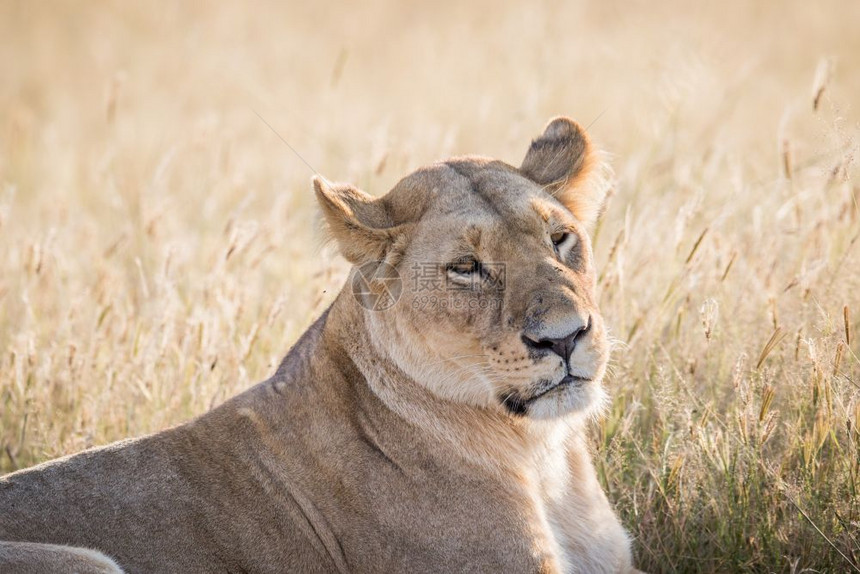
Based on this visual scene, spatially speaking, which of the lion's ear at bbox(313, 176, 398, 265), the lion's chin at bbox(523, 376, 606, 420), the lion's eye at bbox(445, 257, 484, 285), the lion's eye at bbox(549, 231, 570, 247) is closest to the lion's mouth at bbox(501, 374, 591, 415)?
the lion's chin at bbox(523, 376, 606, 420)

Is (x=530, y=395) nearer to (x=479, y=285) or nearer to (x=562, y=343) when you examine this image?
(x=562, y=343)

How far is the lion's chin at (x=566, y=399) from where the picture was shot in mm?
3691

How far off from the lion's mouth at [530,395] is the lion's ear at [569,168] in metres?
1.02

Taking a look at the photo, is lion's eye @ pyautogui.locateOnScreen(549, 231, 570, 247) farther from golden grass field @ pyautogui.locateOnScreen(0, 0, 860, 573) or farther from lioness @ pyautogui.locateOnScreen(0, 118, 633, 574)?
golden grass field @ pyautogui.locateOnScreen(0, 0, 860, 573)

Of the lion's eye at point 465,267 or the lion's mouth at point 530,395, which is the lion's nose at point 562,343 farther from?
the lion's eye at point 465,267

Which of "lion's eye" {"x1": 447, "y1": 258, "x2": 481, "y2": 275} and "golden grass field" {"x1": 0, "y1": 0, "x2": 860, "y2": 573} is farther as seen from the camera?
"golden grass field" {"x1": 0, "y1": 0, "x2": 860, "y2": 573}

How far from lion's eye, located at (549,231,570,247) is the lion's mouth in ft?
2.10

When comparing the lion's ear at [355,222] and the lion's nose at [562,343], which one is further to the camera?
the lion's ear at [355,222]

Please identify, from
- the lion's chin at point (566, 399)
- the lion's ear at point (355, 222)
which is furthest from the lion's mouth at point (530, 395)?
the lion's ear at point (355, 222)

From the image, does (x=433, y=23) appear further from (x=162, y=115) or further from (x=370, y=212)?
(x=370, y=212)

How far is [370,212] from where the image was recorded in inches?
163

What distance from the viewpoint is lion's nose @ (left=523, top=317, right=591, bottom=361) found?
3.61 m

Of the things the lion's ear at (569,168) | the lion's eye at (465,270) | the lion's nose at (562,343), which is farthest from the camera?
the lion's ear at (569,168)

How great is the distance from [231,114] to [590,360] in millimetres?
11525
